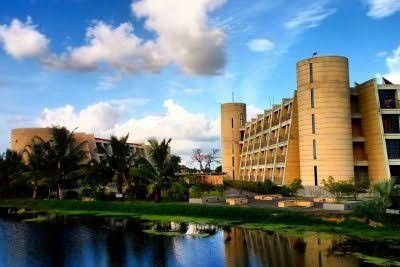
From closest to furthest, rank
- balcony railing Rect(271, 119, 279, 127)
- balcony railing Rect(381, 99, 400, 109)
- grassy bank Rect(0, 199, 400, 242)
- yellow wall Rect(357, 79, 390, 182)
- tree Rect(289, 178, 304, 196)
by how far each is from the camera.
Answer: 1. grassy bank Rect(0, 199, 400, 242)
2. yellow wall Rect(357, 79, 390, 182)
3. tree Rect(289, 178, 304, 196)
4. balcony railing Rect(381, 99, 400, 109)
5. balcony railing Rect(271, 119, 279, 127)

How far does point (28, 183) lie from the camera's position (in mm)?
65438

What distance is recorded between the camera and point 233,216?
123ft

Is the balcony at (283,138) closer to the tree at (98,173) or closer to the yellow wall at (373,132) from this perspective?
the yellow wall at (373,132)

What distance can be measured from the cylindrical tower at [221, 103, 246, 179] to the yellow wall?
140 ft


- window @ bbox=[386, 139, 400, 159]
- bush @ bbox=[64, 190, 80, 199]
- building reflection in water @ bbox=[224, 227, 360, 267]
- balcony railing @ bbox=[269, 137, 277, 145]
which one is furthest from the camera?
balcony railing @ bbox=[269, 137, 277, 145]

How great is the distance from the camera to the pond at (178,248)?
882 inches

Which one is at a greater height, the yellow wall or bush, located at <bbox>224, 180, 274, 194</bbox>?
the yellow wall

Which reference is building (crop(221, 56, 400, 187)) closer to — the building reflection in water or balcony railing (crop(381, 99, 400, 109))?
balcony railing (crop(381, 99, 400, 109))

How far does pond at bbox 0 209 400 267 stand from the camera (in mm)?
22391

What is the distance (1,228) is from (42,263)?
16.4m

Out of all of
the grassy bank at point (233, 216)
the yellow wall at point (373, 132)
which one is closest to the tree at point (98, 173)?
the grassy bank at point (233, 216)

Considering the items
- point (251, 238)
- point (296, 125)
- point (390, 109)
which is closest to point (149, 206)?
point (251, 238)

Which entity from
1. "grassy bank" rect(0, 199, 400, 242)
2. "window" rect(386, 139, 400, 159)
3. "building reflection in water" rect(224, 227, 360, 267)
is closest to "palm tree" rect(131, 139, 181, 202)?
"grassy bank" rect(0, 199, 400, 242)

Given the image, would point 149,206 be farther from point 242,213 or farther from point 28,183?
point 28,183
